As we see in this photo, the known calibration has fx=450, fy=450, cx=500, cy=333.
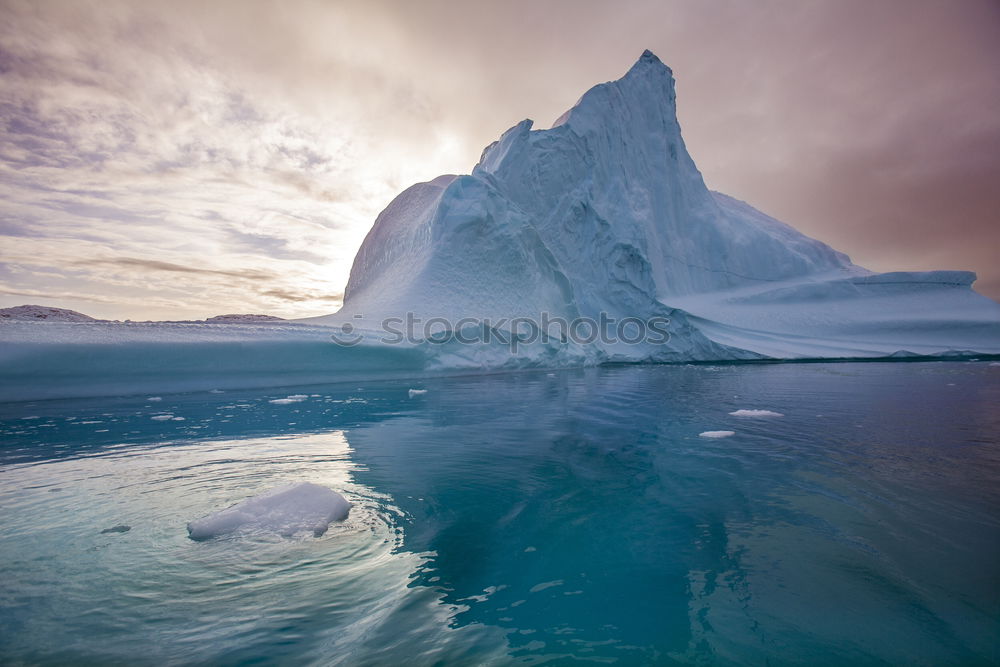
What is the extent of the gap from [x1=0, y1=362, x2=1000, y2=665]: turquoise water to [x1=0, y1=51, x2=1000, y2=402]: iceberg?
5.02 meters

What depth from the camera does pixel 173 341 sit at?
29.6 feet

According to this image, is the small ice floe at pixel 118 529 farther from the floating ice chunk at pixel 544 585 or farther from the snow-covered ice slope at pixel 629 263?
the snow-covered ice slope at pixel 629 263

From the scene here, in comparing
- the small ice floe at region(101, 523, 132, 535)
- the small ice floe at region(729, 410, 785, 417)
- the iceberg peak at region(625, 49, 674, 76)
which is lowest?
the small ice floe at region(101, 523, 132, 535)

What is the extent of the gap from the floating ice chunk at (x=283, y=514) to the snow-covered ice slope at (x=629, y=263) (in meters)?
9.82

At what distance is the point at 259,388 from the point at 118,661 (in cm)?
954

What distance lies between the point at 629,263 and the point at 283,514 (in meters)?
19.0

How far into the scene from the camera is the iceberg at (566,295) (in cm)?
930

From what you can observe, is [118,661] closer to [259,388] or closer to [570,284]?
[259,388]

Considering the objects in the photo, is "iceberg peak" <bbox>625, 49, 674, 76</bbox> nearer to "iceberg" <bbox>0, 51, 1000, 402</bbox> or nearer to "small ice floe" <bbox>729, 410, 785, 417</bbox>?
"iceberg" <bbox>0, 51, 1000, 402</bbox>

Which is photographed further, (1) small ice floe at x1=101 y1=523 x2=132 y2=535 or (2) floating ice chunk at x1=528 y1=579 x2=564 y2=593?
(1) small ice floe at x1=101 y1=523 x2=132 y2=535

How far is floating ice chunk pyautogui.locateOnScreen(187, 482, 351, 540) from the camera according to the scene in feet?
7.39

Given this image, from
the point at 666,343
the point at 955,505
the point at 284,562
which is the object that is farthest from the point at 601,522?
the point at 666,343

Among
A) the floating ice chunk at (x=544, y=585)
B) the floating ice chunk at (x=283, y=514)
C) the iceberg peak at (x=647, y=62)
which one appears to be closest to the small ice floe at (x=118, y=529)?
the floating ice chunk at (x=283, y=514)

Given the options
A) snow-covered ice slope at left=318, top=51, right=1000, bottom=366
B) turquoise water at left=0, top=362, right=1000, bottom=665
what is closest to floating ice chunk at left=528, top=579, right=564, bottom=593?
turquoise water at left=0, top=362, right=1000, bottom=665
